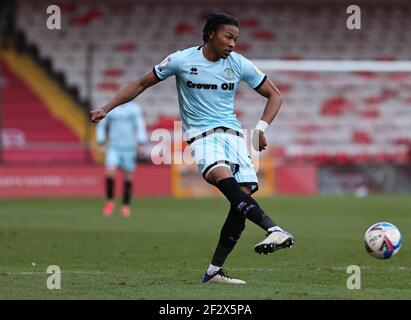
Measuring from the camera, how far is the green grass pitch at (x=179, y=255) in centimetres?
770

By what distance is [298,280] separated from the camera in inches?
334

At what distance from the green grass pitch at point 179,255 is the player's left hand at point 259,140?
3.81 feet

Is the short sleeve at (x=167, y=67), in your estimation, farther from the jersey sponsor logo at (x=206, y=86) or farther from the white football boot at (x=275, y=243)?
the white football boot at (x=275, y=243)

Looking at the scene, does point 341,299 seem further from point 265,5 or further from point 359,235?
point 265,5

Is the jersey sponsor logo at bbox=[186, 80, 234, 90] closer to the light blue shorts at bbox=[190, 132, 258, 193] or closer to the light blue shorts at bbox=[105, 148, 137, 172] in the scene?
the light blue shorts at bbox=[190, 132, 258, 193]

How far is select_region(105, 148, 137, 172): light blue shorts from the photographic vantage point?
1844 centimetres

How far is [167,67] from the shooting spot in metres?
8.42

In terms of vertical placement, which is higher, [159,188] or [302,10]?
[302,10]

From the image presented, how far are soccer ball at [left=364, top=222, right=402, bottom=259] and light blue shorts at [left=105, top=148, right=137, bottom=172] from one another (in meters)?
10.2

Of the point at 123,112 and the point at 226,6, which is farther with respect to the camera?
the point at 226,6

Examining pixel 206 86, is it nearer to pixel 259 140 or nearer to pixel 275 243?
pixel 259 140

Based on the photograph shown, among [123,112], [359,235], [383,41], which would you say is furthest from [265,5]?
[359,235]

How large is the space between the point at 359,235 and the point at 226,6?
686 inches
